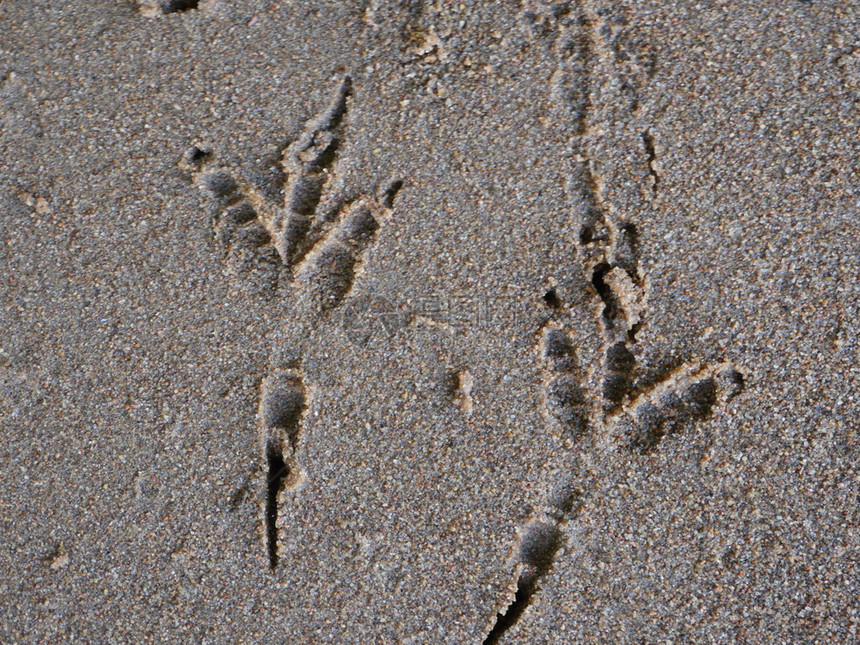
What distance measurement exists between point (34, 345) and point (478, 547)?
2.70 ft

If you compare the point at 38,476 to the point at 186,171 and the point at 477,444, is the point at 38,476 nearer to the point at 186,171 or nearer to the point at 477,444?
the point at 186,171

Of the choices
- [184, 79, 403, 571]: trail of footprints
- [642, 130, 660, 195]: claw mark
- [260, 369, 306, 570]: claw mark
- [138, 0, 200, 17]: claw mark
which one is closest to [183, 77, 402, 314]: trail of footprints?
[184, 79, 403, 571]: trail of footprints

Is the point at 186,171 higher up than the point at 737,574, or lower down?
higher up

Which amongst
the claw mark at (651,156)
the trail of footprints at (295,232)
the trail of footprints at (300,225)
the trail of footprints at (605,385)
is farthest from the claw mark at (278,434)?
the claw mark at (651,156)

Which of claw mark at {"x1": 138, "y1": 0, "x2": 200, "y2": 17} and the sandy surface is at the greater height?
claw mark at {"x1": 138, "y1": 0, "x2": 200, "y2": 17}

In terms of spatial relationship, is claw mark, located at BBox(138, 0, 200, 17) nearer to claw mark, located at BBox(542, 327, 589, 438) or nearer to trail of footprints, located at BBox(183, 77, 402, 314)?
trail of footprints, located at BBox(183, 77, 402, 314)

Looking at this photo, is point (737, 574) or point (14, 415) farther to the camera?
point (14, 415)

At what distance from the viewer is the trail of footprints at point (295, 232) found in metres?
1.10

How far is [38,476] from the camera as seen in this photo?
109 cm

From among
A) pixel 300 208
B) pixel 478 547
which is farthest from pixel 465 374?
pixel 300 208

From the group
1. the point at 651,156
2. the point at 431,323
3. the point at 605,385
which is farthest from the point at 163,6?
the point at 605,385

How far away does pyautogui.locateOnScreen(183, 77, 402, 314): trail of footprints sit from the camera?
1130 millimetres

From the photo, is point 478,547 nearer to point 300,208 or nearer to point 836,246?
point 300,208

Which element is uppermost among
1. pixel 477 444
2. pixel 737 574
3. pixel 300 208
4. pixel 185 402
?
pixel 300 208
